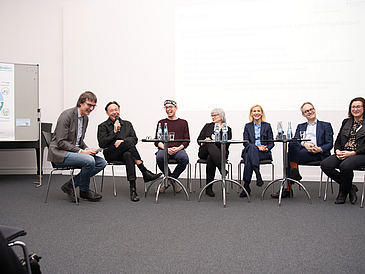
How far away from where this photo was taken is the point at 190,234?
7.13 ft

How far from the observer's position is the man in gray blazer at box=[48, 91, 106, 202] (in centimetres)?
315

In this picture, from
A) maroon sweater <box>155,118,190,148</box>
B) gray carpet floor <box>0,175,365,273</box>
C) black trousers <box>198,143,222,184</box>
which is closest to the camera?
gray carpet floor <box>0,175,365,273</box>

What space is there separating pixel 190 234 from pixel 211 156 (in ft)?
5.18

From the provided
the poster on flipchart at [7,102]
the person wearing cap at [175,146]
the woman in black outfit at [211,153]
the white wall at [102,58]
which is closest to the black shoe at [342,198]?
the woman in black outfit at [211,153]

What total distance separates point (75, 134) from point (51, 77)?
118 inches

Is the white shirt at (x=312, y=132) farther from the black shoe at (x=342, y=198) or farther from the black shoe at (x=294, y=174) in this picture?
the black shoe at (x=342, y=198)

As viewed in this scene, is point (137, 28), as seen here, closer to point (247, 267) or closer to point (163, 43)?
point (163, 43)

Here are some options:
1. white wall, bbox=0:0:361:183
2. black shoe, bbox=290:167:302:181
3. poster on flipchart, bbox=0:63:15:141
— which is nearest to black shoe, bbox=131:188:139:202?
black shoe, bbox=290:167:302:181

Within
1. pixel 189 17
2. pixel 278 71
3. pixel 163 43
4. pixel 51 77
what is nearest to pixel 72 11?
pixel 51 77

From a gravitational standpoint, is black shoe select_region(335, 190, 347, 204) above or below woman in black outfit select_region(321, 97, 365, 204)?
below

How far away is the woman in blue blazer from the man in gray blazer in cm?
172

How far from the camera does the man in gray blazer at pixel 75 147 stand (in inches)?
124

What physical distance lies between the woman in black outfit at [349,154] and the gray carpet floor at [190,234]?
0.20 m

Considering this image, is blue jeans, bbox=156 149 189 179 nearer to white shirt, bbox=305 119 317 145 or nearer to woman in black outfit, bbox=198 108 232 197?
woman in black outfit, bbox=198 108 232 197
